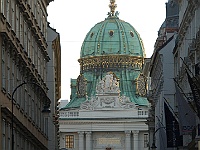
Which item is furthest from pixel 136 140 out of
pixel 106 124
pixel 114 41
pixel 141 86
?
pixel 114 41

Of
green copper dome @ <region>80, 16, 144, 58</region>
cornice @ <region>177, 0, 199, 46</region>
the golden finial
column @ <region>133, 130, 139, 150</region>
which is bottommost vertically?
cornice @ <region>177, 0, 199, 46</region>

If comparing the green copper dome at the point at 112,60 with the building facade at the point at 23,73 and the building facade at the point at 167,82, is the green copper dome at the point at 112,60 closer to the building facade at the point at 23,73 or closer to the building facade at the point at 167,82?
the building facade at the point at 167,82

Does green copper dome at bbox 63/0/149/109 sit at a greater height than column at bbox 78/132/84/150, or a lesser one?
greater

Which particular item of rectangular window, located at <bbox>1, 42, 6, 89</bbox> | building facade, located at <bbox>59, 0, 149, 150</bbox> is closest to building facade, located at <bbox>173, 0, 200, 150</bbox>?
rectangular window, located at <bbox>1, 42, 6, 89</bbox>

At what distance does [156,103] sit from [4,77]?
170ft

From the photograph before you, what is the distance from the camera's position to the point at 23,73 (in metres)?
53.1

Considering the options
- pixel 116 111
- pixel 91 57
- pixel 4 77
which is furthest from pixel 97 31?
pixel 4 77

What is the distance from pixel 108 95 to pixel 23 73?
103m

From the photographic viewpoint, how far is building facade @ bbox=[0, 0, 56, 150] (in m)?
44.3

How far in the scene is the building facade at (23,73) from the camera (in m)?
44.3

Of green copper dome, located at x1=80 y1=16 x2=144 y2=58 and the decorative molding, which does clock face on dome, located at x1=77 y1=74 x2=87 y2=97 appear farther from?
green copper dome, located at x1=80 y1=16 x2=144 y2=58

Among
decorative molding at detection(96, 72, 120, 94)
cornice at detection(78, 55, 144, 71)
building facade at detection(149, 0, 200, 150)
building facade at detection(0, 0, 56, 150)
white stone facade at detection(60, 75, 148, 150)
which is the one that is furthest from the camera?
cornice at detection(78, 55, 144, 71)

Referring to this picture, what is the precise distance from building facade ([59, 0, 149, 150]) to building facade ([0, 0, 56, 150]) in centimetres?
8152

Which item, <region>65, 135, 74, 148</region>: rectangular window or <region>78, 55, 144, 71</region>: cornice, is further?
<region>78, 55, 144, 71</region>: cornice
